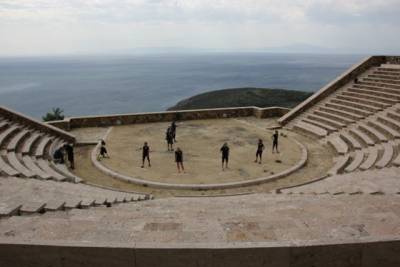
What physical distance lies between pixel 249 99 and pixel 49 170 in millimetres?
56450

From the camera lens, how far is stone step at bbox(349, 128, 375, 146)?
16312 mm

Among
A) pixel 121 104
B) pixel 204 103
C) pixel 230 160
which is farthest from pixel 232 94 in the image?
pixel 230 160

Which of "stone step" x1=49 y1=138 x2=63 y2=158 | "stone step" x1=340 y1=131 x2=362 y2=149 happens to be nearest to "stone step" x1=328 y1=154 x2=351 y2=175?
"stone step" x1=340 y1=131 x2=362 y2=149

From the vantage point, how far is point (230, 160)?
16016mm

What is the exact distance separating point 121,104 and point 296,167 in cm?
10197

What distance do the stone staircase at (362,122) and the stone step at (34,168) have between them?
10443 mm

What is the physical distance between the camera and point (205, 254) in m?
4.66

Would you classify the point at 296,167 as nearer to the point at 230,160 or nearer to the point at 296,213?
the point at 230,160

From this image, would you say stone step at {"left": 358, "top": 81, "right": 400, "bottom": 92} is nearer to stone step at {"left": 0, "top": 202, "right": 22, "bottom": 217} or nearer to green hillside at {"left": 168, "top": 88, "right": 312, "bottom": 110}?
stone step at {"left": 0, "top": 202, "right": 22, "bottom": 217}

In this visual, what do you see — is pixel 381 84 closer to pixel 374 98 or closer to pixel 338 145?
pixel 374 98

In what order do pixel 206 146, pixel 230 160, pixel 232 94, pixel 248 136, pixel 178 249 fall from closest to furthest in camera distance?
1. pixel 178 249
2. pixel 230 160
3. pixel 206 146
4. pixel 248 136
5. pixel 232 94

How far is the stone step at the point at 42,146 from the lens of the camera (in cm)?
1565

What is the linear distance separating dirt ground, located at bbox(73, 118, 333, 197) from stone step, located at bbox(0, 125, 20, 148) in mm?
2977

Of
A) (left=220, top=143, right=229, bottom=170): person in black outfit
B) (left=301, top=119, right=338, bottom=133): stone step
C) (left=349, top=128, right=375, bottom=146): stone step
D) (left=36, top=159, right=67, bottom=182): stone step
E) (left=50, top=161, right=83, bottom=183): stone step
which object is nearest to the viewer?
(left=36, top=159, right=67, bottom=182): stone step
